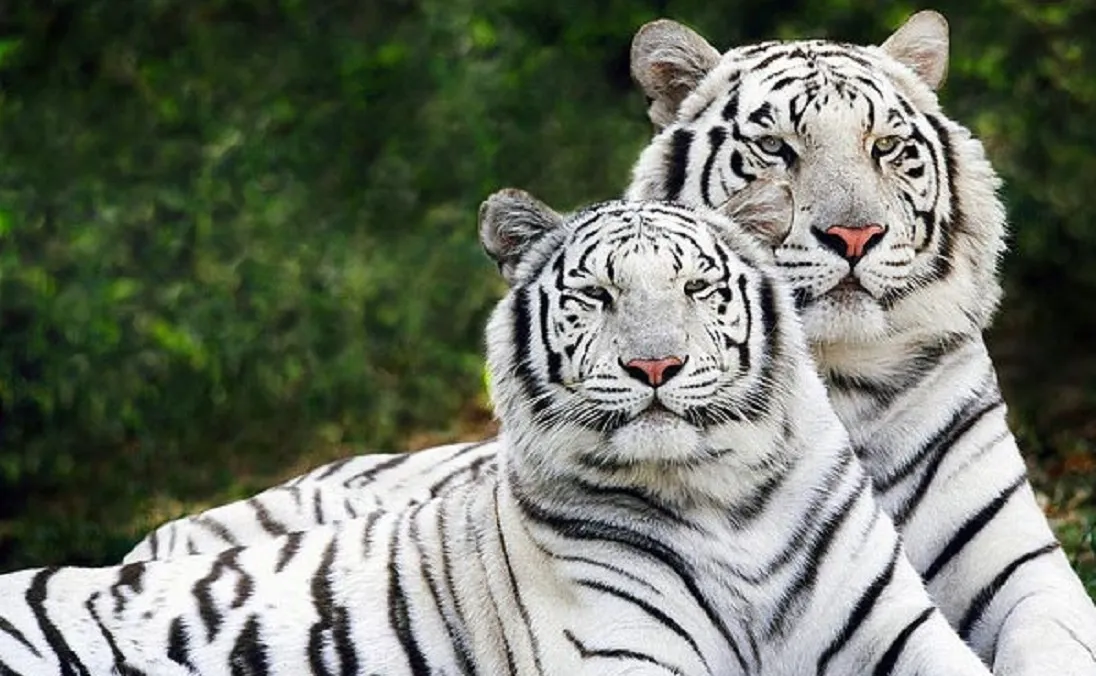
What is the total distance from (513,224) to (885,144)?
0.77 meters

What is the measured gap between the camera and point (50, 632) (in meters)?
4.56

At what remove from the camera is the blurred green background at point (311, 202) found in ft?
27.7

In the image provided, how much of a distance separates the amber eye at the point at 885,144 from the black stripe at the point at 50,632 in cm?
188

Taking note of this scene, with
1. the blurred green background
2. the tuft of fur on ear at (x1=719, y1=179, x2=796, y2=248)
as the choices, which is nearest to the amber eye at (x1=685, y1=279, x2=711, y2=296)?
the tuft of fur on ear at (x1=719, y1=179, x2=796, y2=248)

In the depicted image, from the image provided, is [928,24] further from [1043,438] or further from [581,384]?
[1043,438]

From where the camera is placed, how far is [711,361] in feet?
13.2

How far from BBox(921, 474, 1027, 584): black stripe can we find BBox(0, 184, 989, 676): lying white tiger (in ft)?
1.05

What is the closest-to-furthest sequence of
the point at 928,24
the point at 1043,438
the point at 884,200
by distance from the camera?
the point at 884,200 → the point at 928,24 → the point at 1043,438

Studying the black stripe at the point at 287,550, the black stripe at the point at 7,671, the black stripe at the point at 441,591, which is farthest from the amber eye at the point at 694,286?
the black stripe at the point at 7,671

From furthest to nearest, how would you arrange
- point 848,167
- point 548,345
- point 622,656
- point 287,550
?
point 287,550 < point 848,167 < point 548,345 < point 622,656

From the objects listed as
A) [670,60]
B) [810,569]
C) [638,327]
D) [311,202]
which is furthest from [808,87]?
[311,202]

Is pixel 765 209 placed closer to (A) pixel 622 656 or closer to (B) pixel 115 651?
(A) pixel 622 656

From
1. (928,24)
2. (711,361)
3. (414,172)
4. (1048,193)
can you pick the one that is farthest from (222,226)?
(711,361)

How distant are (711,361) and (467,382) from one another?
17.8 ft
